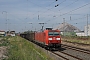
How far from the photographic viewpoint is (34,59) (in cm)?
1387

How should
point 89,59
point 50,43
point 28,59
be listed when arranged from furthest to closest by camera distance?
1. point 50,43
2. point 89,59
3. point 28,59

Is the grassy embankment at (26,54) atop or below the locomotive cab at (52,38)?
below

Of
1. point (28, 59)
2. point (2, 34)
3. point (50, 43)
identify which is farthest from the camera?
point (2, 34)

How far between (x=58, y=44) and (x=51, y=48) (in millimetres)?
1552

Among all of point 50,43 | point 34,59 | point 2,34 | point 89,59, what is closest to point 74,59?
point 89,59

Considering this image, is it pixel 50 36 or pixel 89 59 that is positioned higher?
pixel 50 36

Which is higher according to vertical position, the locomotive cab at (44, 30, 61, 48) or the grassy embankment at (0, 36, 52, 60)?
the locomotive cab at (44, 30, 61, 48)

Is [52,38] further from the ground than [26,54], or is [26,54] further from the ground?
[52,38]

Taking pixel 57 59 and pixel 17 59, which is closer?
pixel 17 59

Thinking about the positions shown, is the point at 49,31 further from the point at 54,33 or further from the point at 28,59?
the point at 28,59

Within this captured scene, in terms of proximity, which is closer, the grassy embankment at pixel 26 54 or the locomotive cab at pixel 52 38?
the grassy embankment at pixel 26 54

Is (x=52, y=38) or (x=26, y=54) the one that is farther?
(x=52, y=38)

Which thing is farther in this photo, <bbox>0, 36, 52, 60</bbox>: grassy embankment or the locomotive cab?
the locomotive cab

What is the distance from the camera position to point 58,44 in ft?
89.0
